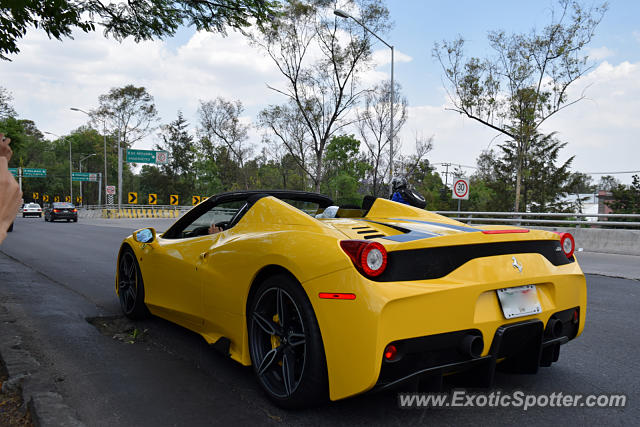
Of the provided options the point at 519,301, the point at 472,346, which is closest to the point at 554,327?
the point at 519,301

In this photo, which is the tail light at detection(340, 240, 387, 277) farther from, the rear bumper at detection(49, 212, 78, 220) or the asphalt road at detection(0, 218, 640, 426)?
the rear bumper at detection(49, 212, 78, 220)

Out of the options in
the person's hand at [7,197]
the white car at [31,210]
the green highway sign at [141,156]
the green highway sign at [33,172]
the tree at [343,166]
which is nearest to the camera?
the person's hand at [7,197]

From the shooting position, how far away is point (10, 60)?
24.9 ft

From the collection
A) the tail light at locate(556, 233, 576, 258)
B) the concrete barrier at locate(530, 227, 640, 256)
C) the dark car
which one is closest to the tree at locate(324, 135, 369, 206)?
the dark car

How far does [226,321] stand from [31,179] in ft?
312

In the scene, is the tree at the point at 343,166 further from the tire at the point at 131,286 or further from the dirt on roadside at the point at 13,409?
the dirt on roadside at the point at 13,409

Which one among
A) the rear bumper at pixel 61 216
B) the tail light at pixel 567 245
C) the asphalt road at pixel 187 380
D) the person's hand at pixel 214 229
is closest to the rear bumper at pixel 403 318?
the asphalt road at pixel 187 380

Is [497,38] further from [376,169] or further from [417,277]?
[417,277]

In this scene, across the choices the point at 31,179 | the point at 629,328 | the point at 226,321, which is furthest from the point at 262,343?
the point at 31,179

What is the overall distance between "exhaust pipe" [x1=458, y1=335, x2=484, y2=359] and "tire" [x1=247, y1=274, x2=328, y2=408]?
2.30 feet

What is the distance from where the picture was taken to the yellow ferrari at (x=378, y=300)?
2328 millimetres

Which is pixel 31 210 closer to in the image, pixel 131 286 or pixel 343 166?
pixel 343 166

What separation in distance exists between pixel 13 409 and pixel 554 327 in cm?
309

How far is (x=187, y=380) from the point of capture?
3.27 metres
